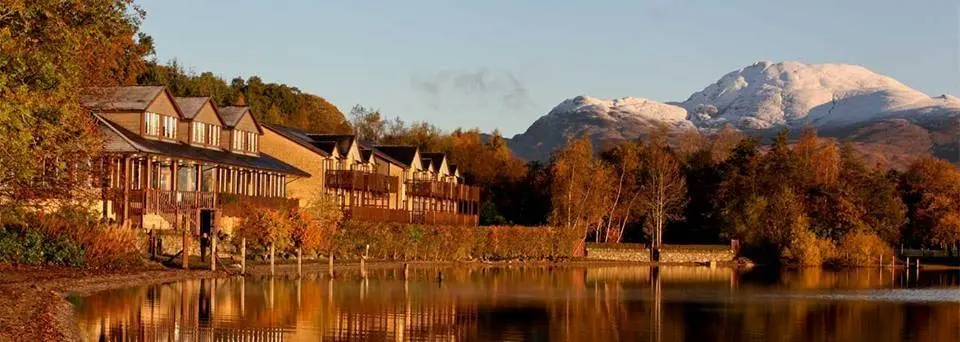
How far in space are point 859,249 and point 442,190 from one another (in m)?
35.7

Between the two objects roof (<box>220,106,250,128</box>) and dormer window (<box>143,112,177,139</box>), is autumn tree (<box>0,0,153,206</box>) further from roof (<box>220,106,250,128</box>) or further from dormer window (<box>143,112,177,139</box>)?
roof (<box>220,106,250,128</box>)

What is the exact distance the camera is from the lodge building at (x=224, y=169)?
61531 mm

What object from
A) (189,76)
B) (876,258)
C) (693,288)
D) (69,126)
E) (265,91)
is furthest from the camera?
(265,91)

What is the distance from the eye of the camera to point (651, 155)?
393ft

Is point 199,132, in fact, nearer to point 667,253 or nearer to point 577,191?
point 577,191

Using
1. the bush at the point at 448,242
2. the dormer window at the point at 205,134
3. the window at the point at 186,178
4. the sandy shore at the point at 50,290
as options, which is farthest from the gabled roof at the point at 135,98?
the bush at the point at 448,242

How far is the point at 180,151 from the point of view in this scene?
66.8 metres

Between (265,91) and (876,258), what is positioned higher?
(265,91)

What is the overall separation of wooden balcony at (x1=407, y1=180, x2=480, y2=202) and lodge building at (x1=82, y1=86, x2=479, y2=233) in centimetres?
10

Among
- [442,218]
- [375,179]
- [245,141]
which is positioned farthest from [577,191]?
[245,141]

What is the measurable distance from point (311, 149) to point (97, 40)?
49.1 meters

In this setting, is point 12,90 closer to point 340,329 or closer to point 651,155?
point 340,329

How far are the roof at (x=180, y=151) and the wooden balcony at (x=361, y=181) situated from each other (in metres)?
3.25

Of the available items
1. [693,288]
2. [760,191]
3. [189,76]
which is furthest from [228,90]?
Result: [693,288]
